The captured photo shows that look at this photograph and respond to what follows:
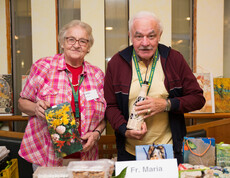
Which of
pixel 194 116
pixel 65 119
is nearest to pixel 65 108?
pixel 65 119

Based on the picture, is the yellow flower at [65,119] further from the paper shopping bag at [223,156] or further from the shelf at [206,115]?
the shelf at [206,115]

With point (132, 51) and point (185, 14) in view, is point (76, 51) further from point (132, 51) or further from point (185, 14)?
point (185, 14)

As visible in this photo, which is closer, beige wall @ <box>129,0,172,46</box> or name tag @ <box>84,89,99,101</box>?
name tag @ <box>84,89,99,101</box>

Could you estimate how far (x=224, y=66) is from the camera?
3090 millimetres

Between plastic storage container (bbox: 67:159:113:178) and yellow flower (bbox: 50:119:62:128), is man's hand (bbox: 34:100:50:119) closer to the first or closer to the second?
yellow flower (bbox: 50:119:62:128)

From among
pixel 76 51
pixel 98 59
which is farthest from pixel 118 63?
Result: pixel 98 59

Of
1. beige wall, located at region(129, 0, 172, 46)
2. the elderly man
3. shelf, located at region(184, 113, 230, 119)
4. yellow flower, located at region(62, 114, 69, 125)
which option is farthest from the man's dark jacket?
beige wall, located at region(129, 0, 172, 46)

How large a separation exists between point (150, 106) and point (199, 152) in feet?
1.14

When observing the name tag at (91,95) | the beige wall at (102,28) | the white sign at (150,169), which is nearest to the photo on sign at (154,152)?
the white sign at (150,169)

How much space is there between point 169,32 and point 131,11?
59cm

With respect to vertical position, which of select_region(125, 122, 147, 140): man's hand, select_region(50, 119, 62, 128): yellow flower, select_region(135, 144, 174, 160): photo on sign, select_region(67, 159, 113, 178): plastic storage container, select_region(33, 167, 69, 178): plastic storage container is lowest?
select_region(33, 167, 69, 178): plastic storage container

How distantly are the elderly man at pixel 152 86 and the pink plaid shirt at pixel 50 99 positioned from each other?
185 millimetres

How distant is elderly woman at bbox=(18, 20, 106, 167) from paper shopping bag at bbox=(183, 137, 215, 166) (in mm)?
585

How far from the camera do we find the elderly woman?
1392mm
